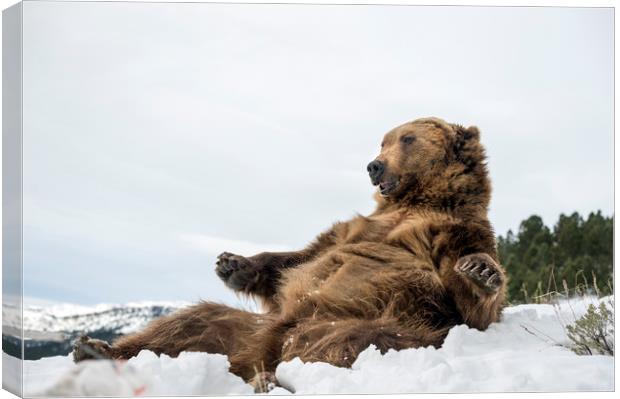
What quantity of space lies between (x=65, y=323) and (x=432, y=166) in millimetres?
3359

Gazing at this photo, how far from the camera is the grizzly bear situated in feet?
25.1

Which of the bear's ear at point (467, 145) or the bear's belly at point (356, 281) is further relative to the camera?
the bear's ear at point (467, 145)

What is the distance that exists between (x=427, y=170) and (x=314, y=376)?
2.30 metres

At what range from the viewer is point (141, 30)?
823 centimetres

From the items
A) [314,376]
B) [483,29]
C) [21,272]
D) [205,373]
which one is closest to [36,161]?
[21,272]

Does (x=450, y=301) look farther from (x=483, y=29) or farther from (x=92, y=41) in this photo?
(x=92, y=41)

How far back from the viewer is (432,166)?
28.6 feet

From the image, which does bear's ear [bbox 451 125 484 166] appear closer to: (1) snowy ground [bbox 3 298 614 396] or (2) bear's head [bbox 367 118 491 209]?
(2) bear's head [bbox 367 118 491 209]

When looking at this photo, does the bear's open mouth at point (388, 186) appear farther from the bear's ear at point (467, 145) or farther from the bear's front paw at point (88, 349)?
the bear's front paw at point (88, 349)

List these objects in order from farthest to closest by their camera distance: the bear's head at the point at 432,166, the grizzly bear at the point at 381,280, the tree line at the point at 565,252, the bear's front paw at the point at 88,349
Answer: the tree line at the point at 565,252, the bear's head at the point at 432,166, the bear's front paw at the point at 88,349, the grizzly bear at the point at 381,280

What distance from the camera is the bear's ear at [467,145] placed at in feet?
Answer: 28.5

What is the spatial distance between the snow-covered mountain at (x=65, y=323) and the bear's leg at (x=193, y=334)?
104mm

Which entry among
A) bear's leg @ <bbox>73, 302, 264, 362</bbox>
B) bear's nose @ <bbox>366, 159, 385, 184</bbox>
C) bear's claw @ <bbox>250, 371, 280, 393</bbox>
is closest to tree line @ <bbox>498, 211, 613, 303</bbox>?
bear's nose @ <bbox>366, 159, 385, 184</bbox>

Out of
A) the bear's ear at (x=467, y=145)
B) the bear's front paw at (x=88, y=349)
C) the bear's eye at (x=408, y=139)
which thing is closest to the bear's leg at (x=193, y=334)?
the bear's front paw at (x=88, y=349)
